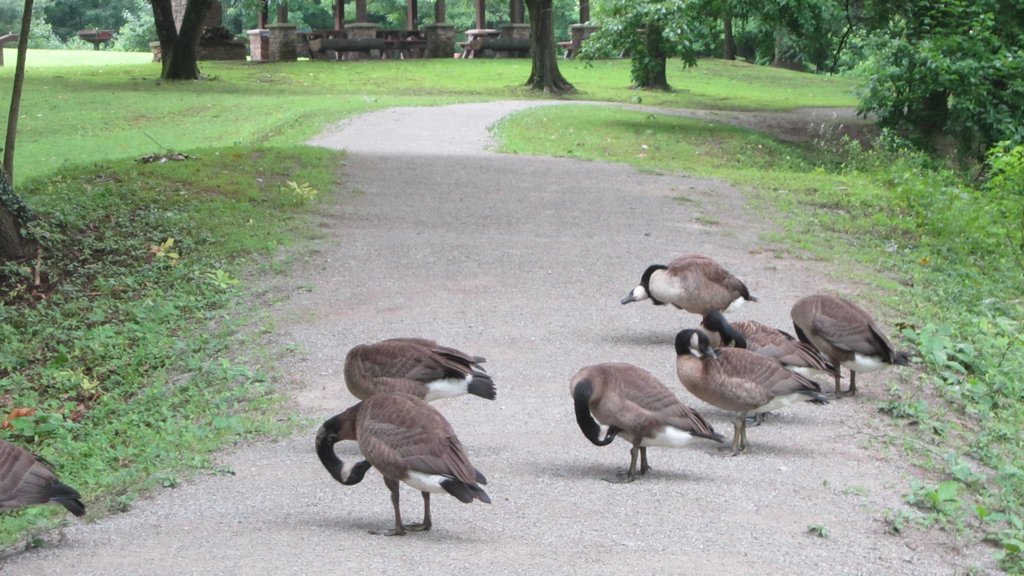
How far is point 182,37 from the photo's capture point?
32.5 m

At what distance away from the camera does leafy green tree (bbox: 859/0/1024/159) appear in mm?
19891

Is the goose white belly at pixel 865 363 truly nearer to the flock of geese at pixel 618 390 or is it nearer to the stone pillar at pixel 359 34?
the flock of geese at pixel 618 390

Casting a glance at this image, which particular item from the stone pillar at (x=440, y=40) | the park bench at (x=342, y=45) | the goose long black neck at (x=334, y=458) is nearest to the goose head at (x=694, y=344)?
the goose long black neck at (x=334, y=458)

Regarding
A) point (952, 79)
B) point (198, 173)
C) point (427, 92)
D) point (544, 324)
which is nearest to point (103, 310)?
point (544, 324)

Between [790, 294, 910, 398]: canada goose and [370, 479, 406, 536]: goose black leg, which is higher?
[790, 294, 910, 398]: canada goose

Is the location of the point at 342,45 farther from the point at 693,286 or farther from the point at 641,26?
the point at 693,286

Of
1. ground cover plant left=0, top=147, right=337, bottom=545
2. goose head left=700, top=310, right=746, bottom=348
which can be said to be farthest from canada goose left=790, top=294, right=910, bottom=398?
ground cover plant left=0, top=147, right=337, bottom=545

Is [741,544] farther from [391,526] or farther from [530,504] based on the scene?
[391,526]

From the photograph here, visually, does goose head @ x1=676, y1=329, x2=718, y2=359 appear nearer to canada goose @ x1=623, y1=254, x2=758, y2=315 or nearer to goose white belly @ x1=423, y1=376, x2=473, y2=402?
goose white belly @ x1=423, y1=376, x2=473, y2=402

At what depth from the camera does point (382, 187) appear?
15.7m

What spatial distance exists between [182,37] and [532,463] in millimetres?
28299

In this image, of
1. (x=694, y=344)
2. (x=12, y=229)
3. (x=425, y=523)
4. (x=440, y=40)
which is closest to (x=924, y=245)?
(x=694, y=344)

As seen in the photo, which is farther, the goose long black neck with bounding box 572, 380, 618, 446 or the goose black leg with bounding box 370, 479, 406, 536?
the goose long black neck with bounding box 572, 380, 618, 446

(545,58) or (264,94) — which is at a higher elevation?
(545,58)
